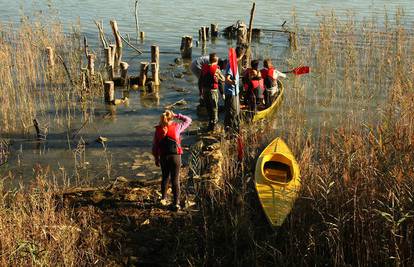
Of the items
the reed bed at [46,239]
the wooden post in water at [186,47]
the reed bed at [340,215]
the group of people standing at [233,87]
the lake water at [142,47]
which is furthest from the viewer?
the wooden post in water at [186,47]

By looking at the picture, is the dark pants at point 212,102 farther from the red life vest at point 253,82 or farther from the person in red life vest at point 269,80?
the person in red life vest at point 269,80

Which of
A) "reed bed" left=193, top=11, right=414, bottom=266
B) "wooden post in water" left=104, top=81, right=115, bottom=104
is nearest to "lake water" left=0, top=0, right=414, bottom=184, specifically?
"wooden post in water" left=104, top=81, right=115, bottom=104

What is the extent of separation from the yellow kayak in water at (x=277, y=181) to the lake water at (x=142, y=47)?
2951 millimetres

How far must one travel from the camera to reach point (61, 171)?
10.9 m

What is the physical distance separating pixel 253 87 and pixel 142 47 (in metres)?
13.8

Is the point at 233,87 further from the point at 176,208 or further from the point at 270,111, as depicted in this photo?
the point at 176,208

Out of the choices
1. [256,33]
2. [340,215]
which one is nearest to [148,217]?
[340,215]

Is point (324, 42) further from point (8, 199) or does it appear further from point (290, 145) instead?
point (8, 199)

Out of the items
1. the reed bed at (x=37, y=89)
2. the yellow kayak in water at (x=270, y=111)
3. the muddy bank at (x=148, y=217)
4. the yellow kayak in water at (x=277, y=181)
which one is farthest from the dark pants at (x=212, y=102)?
the reed bed at (x=37, y=89)

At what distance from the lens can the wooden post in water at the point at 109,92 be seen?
15.7 metres

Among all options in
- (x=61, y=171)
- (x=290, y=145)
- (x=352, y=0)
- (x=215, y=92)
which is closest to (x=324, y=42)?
(x=215, y=92)

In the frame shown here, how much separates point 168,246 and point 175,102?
32.1ft

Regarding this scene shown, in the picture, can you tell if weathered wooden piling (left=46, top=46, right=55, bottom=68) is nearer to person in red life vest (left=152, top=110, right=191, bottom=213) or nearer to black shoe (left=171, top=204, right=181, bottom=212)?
person in red life vest (left=152, top=110, right=191, bottom=213)

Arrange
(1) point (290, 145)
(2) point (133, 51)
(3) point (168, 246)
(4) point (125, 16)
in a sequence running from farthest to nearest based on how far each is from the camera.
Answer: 1. (4) point (125, 16)
2. (2) point (133, 51)
3. (1) point (290, 145)
4. (3) point (168, 246)
